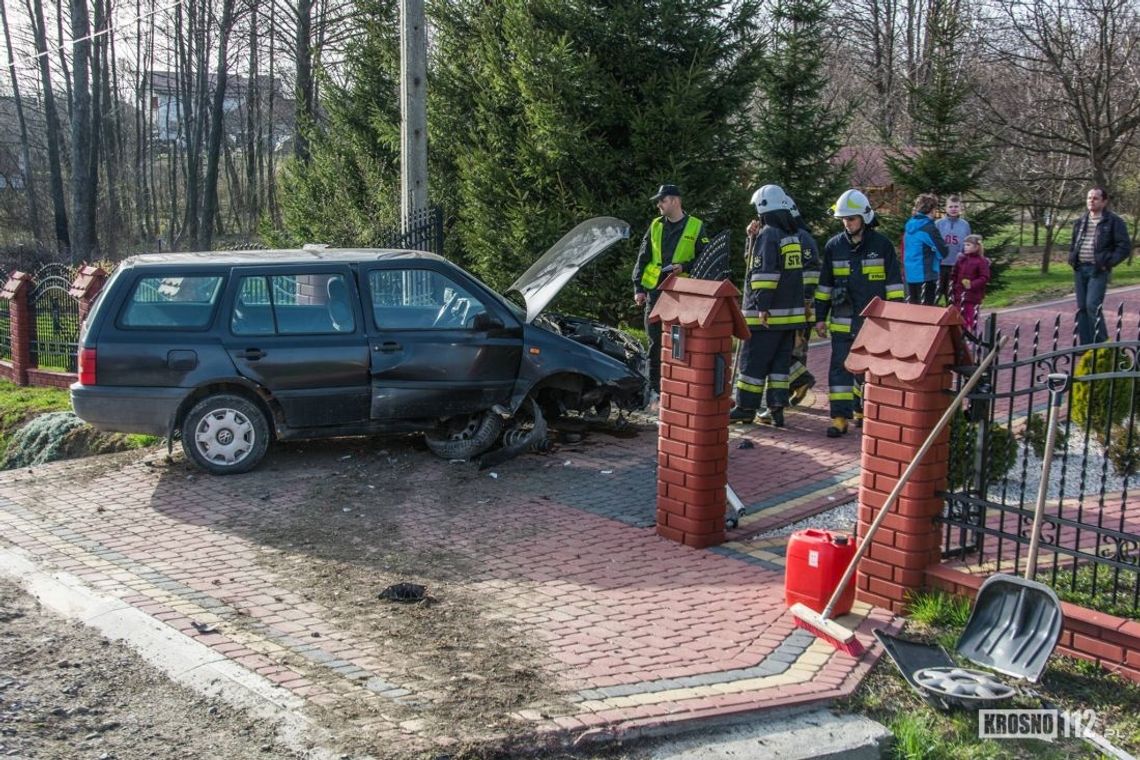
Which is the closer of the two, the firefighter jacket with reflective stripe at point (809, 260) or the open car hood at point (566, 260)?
the open car hood at point (566, 260)

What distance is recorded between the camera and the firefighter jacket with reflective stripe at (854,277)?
9234 millimetres

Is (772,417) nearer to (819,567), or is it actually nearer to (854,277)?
(854,277)

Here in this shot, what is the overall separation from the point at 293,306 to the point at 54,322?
28.0 ft

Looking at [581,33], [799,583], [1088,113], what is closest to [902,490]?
[799,583]

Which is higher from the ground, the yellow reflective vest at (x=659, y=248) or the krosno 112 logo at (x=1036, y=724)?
the yellow reflective vest at (x=659, y=248)

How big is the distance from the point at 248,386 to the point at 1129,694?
6.25m

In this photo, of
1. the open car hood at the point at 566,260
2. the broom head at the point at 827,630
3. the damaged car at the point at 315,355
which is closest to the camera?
the broom head at the point at 827,630

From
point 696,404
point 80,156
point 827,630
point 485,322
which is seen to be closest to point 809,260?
point 485,322

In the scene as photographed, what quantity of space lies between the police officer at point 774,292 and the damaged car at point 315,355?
1.26 m

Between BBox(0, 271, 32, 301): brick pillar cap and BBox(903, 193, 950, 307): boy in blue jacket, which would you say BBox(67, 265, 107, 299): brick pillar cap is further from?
BBox(903, 193, 950, 307): boy in blue jacket

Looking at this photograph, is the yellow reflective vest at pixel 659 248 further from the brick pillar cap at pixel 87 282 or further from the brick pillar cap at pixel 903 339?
the brick pillar cap at pixel 87 282

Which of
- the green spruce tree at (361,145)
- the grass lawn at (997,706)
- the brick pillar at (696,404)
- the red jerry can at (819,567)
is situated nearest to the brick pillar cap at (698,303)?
the brick pillar at (696,404)

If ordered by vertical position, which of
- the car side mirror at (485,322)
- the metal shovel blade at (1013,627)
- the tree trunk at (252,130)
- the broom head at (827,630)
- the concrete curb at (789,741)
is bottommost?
the concrete curb at (789,741)

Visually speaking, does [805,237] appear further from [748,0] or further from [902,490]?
[748,0]
